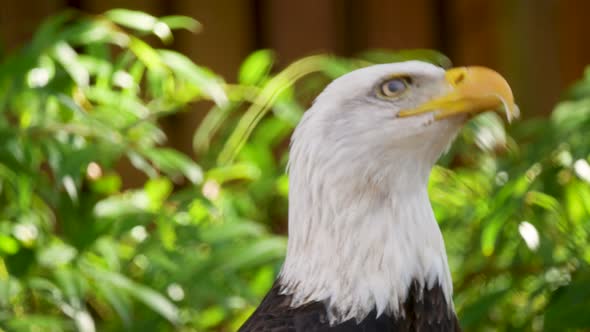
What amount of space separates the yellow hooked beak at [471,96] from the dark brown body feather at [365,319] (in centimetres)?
20

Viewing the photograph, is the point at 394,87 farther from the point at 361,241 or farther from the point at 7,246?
the point at 7,246

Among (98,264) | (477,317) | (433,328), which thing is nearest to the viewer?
(433,328)

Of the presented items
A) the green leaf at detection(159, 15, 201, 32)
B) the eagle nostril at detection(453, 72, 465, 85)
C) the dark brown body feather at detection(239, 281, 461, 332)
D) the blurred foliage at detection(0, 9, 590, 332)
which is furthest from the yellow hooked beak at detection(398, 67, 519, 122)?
the green leaf at detection(159, 15, 201, 32)

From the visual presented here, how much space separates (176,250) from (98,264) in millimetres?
142

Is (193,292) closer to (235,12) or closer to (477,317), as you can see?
(477,317)

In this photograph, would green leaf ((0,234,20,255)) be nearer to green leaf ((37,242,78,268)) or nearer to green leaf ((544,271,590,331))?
green leaf ((37,242,78,268))

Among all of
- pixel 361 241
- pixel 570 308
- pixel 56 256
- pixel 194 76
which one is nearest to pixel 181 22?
pixel 194 76

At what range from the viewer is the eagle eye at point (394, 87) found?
59.4 inches

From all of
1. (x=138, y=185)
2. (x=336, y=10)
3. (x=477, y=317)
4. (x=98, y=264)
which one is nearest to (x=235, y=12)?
(x=336, y=10)

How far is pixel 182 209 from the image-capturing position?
218 cm

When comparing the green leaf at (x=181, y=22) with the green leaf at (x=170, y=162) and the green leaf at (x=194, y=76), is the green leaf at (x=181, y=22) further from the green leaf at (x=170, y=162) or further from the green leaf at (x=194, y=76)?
the green leaf at (x=170, y=162)

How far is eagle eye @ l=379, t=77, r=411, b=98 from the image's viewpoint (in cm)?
151

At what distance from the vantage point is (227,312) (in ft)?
6.94

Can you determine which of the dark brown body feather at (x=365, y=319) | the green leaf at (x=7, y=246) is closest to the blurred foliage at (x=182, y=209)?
the green leaf at (x=7, y=246)
